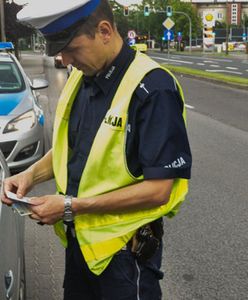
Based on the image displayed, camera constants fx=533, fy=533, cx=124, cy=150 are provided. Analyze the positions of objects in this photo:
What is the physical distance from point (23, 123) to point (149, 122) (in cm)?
472

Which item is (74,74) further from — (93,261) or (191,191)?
(191,191)

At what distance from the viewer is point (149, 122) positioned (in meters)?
1.76

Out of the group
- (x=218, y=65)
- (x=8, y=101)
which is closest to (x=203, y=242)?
(x=8, y=101)

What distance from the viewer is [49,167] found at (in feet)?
7.48

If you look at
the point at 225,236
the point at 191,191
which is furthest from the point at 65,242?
the point at 191,191

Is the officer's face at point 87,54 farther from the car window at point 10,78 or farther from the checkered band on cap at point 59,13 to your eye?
the car window at point 10,78

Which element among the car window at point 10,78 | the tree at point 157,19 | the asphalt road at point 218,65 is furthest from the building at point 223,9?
the car window at point 10,78

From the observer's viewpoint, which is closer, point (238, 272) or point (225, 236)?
point (238, 272)

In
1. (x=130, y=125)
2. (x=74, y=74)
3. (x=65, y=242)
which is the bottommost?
(x=65, y=242)

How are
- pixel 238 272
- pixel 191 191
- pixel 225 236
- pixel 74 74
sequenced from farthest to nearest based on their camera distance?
pixel 191 191 → pixel 225 236 → pixel 238 272 → pixel 74 74

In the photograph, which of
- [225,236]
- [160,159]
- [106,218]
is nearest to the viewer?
[160,159]

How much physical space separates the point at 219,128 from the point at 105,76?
852 centimetres

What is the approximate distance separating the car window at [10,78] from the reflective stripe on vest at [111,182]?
519cm

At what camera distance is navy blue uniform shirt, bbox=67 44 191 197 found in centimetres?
176
